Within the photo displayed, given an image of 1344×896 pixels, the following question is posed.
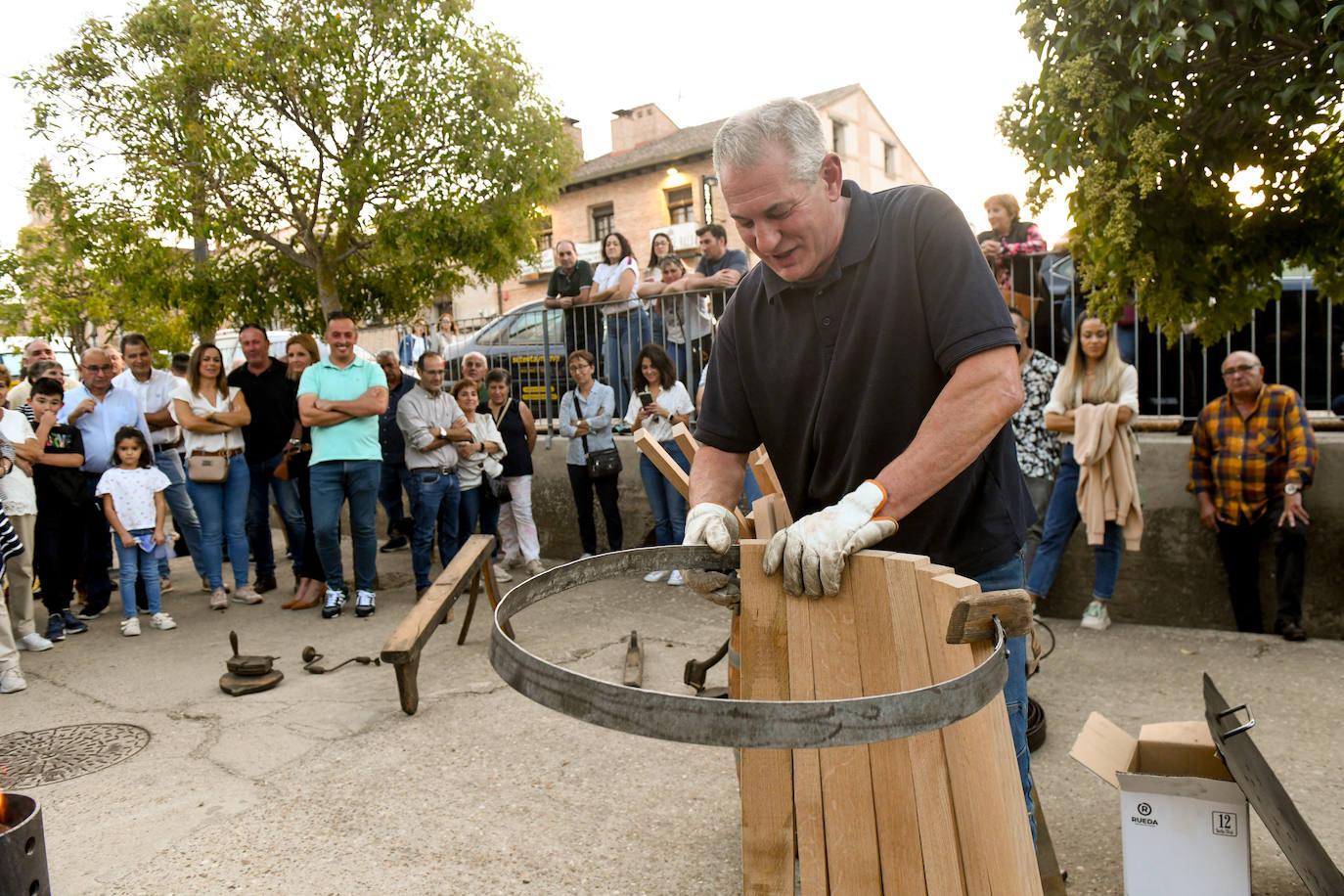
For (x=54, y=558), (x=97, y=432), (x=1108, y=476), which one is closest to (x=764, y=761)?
(x=1108, y=476)

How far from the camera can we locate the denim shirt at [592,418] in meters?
7.45

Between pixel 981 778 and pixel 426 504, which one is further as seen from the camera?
pixel 426 504

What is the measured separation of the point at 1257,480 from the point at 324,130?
973cm

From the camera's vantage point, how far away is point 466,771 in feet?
12.6

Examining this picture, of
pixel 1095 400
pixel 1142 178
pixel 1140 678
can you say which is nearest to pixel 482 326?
pixel 1095 400

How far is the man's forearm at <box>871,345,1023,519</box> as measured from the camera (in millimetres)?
1746

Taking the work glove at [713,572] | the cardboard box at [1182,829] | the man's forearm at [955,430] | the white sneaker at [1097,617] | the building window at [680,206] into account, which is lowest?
the white sneaker at [1097,617]

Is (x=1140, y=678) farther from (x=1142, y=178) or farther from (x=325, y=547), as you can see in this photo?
(x=325, y=547)

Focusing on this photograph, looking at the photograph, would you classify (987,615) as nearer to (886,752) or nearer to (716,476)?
(886,752)

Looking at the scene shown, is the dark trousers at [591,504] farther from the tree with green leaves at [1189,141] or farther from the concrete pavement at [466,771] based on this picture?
the tree with green leaves at [1189,141]

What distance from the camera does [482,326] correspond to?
1129 centimetres

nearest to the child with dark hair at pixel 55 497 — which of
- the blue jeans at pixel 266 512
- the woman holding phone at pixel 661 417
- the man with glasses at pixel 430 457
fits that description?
the blue jeans at pixel 266 512

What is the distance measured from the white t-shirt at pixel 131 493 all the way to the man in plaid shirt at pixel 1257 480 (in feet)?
22.9

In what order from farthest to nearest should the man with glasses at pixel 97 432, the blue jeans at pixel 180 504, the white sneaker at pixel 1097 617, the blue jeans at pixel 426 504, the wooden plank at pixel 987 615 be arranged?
1. the blue jeans at pixel 180 504
2. the blue jeans at pixel 426 504
3. the man with glasses at pixel 97 432
4. the white sneaker at pixel 1097 617
5. the wooden plank at pixel 987 615
